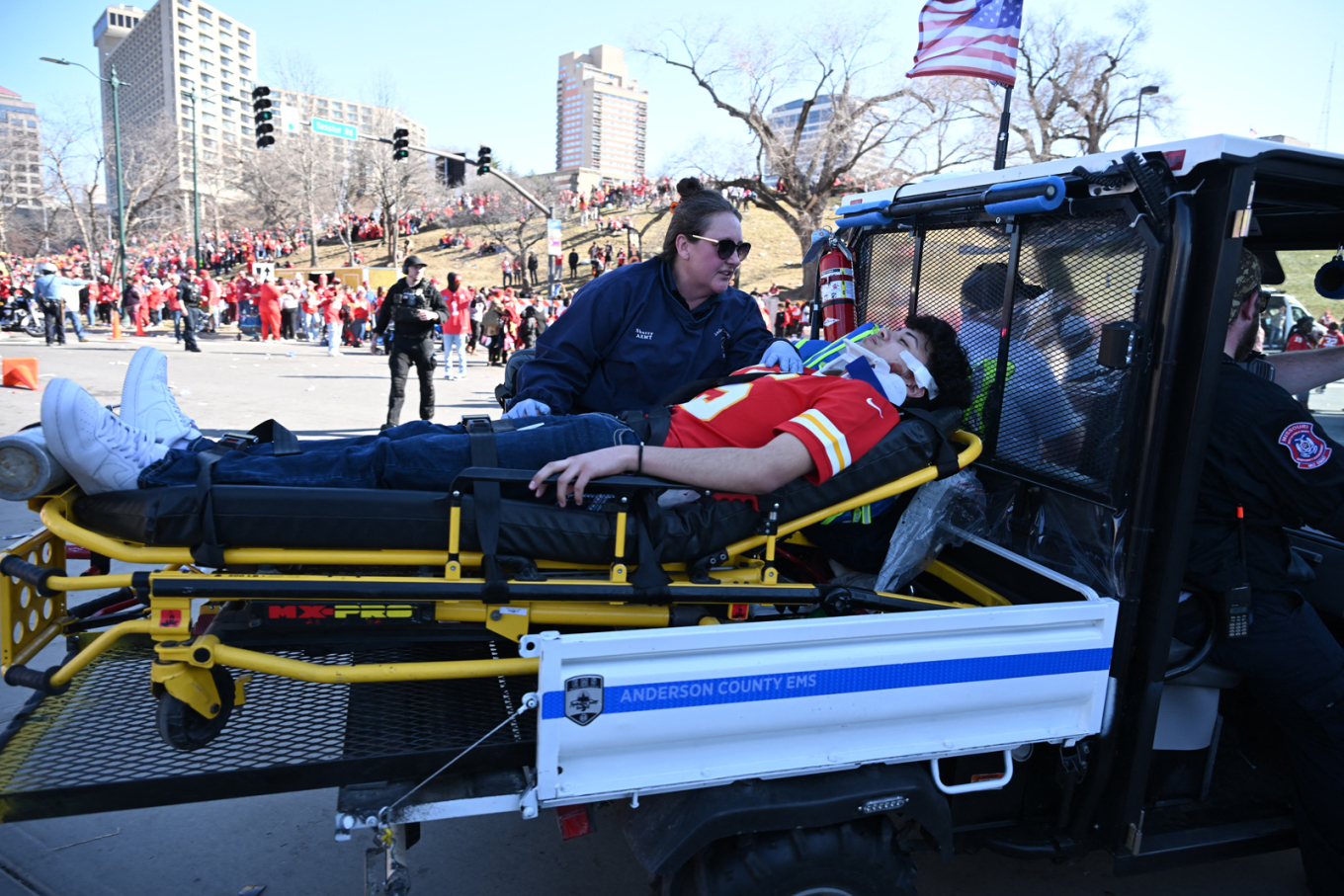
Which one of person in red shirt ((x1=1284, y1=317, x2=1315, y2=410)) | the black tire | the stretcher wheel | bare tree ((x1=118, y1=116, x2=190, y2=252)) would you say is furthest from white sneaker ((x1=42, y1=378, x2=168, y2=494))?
bare tree ((x1=118, y1=116, x2=190, y2=252))

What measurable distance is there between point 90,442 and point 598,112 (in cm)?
18592

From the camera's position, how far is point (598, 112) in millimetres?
173750

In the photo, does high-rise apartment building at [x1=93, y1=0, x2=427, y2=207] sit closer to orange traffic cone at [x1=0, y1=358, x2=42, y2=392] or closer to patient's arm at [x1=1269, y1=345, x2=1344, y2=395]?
orange traffic cone at [x1=0, y1=358, x2=42, y2=392]

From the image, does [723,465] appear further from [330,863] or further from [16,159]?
[16,159]

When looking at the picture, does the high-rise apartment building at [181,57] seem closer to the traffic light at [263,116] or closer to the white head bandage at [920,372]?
the traffic light at [263,116]

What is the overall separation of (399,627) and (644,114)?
187 m

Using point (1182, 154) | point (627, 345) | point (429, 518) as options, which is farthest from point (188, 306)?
point (1182, 154)

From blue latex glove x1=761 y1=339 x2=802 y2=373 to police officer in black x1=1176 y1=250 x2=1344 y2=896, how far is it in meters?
1.49

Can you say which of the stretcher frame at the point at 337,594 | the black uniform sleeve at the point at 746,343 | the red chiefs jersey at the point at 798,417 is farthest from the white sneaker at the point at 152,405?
the black uniform sleeve at the point at 746,343

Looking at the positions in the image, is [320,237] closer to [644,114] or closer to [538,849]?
[538,849]

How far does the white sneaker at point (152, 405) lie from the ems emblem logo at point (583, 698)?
1.52 m

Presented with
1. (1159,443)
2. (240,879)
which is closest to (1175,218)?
(1159,443)

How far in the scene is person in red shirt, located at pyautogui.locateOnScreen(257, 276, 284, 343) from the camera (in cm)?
2316

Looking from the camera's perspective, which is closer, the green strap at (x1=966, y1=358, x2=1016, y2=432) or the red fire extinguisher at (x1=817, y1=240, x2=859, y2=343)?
the green strap at (x1=966, y1=358, x2=1016, y2=432)
